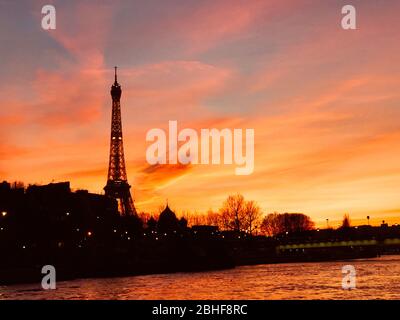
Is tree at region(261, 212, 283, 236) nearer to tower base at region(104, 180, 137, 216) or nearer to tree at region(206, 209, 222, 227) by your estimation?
tree at region(206, 209, 222, 227)

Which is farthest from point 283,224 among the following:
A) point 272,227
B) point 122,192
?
point 122,192

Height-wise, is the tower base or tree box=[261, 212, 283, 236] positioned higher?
the tower base

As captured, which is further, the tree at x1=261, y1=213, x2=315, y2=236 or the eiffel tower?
the tree at x1=261, y1=213, x2=315, y2=236

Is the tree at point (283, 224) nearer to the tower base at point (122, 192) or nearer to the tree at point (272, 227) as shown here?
the tree at point (272, 227)

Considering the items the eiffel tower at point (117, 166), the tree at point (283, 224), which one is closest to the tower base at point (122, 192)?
the eiffel tower at point (117, 166)

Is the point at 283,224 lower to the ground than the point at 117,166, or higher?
lower

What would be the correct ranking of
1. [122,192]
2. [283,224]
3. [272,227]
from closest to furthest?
[122,192] < [272,227] < [283,224]

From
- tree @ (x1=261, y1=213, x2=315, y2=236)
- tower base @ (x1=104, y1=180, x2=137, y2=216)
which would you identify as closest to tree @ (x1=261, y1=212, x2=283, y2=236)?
tree @ (x1=261, y1=213, x2=315, y2=236)

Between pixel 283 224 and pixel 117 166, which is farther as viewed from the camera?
pixel 283 224

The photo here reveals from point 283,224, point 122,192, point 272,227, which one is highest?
point 122,192

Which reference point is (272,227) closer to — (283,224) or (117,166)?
(283,224)

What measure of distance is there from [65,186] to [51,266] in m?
39.3
